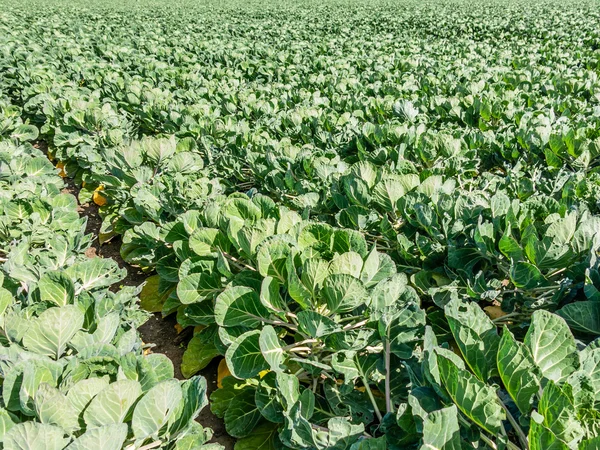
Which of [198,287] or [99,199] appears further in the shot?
[99,199]

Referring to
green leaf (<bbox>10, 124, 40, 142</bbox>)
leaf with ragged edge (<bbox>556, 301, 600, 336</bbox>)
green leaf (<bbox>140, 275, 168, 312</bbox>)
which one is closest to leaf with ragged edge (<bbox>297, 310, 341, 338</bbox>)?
leaf with ragged edge (<bbox>556, 301, 600, 336</bbox>)

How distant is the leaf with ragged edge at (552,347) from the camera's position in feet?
4.79

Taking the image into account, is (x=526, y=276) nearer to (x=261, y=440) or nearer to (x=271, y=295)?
(x=271, y=295)

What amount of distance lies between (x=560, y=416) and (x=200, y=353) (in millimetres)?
2073

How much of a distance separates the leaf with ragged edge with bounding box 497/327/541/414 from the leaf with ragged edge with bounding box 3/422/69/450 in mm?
1294

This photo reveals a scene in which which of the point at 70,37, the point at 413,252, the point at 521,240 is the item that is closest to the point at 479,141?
the point at 413,252

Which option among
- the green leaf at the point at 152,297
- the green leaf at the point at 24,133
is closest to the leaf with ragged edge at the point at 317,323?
the green leaf at the point at 152,297

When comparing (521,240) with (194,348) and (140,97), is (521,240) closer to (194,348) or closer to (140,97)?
(194,348)

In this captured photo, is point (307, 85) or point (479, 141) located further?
point (307, 85)

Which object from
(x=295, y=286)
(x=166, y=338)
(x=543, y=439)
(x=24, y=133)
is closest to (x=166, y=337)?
(x=166, y=338)

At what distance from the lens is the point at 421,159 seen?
3.84 metres

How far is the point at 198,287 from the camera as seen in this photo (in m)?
2.55

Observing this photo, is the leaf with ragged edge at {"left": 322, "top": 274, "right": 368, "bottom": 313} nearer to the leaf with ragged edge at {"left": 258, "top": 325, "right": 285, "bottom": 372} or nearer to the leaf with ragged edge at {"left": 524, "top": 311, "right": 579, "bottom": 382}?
the leaf with ragged edge at {"left": 258, "top": 325, "right": 285, "bottom": 372}

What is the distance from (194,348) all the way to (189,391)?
4.08 ft
